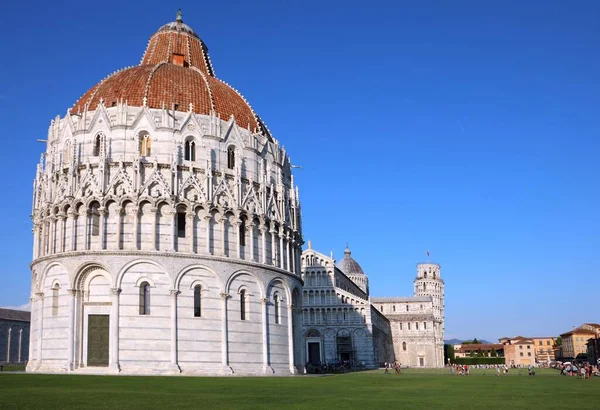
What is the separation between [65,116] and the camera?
45.8m

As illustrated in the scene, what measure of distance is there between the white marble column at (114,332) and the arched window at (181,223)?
17.5 feet

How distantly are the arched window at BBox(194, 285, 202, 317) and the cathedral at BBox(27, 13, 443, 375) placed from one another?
0.31 feet

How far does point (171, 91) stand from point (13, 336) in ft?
203

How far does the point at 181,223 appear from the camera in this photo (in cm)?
4241

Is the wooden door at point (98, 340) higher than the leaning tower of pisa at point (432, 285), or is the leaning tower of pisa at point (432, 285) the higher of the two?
the leaning tower of pisa at point (432, 285)

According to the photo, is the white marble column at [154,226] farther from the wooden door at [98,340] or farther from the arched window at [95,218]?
the wooden door at [98,340]

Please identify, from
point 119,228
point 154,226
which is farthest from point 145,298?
point 119,228

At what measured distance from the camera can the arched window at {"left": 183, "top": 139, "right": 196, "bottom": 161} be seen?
145ft

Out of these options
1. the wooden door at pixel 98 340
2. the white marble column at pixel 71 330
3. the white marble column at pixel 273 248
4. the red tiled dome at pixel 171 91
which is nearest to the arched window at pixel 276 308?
the white marble column at pixel 273 248

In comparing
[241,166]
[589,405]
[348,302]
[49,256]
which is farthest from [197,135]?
[348,302]

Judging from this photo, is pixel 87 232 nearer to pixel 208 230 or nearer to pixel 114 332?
pixel 114 332

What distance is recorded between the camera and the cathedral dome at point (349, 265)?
128875 millimetres

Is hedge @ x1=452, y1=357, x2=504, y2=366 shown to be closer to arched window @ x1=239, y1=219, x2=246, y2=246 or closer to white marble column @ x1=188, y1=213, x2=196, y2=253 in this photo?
arched window @ x1=239, y1=219, x2=246, y2=246

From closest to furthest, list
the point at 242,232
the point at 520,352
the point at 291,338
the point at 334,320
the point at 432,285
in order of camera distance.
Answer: the point at 242,232, the point at 291,338, the point at 334,320, the point at 432,285, the point at 520,352
